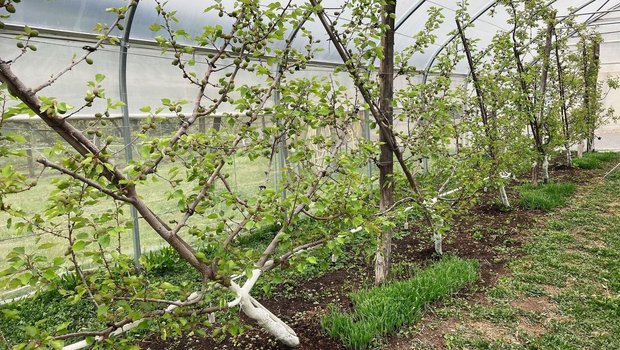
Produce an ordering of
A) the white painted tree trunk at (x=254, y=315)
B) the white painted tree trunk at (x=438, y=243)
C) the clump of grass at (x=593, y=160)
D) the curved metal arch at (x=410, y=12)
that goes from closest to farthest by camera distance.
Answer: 1. the white painted tree trunk at (x=254, y=315)
2. the white painted tree trunk at (x=438, y=243)
3. the curved metal arch at (x=410, y=12)
4. the clump of grass at (x=593, y=160)

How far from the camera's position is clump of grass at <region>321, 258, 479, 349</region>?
2.66 metres

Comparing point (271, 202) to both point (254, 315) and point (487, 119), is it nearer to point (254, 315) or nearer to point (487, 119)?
point (254, 315)

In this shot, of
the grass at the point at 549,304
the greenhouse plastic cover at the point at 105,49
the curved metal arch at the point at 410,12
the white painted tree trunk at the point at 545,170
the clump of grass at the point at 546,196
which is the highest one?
the curved metal arch at the point at 410,12

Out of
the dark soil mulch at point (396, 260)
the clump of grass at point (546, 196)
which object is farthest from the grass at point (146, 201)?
the clump of grass at point (546, 196)

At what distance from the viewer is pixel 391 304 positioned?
2.95 meters

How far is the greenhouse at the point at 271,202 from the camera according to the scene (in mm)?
1704

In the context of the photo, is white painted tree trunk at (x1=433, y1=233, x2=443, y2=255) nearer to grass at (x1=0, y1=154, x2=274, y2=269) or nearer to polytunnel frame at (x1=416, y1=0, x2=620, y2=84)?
polytunnel frame at (x1=416, y1=0, x2=620, y2=84)

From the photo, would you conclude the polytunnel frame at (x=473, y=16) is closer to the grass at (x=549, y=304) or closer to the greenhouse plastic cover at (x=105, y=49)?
the greenhouse plastic cover at (x=105, y=49)

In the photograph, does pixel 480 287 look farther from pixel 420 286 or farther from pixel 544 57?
pixel 544 57

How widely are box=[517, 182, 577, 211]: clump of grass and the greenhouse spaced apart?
5 centimetres

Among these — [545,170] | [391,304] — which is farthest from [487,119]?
[391,304]

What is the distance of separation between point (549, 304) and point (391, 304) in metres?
1.43

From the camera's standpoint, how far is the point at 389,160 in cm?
356

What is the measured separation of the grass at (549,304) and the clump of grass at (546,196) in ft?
3.77
